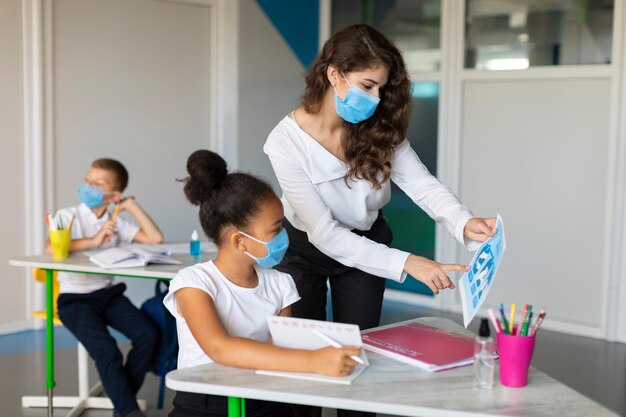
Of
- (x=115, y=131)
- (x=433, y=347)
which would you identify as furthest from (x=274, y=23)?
(x=433, y=347)

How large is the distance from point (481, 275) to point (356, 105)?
2.40 ft

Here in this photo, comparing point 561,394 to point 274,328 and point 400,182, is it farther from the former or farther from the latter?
point 400,182

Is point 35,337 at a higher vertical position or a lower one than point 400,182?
lower

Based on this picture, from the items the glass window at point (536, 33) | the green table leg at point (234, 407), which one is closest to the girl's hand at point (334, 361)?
the green table leg at point (234, 407)

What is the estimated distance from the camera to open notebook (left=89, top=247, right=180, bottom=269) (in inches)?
126

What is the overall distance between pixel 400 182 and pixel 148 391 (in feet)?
6.32

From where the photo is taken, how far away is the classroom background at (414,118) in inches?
194

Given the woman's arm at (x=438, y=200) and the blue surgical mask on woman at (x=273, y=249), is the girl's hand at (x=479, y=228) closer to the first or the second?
the woman's arm at (x=438, y=200)

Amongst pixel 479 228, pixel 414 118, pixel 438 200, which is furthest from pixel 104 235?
pixel 414 118

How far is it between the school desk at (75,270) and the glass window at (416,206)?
2.58 m

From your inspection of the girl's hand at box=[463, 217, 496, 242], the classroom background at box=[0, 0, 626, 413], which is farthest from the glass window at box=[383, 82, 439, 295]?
the girl's hand at box=[463, 217, 496, 242]

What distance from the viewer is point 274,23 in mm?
6094

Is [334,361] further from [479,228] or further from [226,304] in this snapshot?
[479,228]

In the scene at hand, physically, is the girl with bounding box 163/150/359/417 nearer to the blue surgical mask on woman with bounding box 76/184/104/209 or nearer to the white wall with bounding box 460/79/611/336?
the blue surgical mask on woman with bounding box 76/184/104/209
